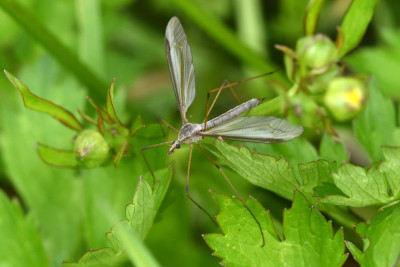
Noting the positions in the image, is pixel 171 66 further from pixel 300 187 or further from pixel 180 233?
pixel 180 233

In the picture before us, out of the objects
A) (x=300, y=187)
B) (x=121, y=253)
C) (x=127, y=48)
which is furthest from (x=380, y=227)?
(x=127, y=48)

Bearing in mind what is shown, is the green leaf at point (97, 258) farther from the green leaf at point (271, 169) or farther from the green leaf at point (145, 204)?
the green leaf at point (271, 169)

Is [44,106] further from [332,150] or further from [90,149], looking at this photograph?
[332,150]

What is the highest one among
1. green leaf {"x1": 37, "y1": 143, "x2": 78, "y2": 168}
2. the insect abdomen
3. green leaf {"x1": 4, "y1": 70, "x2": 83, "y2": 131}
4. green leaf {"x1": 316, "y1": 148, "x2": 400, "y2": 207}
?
green leaf {"x1": 4, "y1": 70, "x2": 83, "y2": 131}

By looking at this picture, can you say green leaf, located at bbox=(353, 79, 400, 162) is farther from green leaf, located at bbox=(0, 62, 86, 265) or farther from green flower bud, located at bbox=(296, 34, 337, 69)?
green leaf, located at bbox=(0, 62, 86, 265)

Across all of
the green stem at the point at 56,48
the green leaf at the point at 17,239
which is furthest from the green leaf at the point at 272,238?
the green stem at the point at 56,48

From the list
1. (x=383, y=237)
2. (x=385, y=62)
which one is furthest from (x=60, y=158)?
(x=385, y=62)

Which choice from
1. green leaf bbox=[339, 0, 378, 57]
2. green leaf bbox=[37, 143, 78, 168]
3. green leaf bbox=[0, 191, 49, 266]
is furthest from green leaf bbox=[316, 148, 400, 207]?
green leaf bbox=[0, 191, 49, 266]
